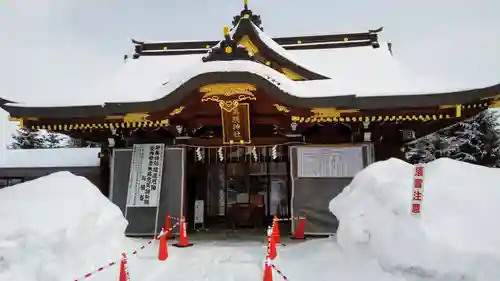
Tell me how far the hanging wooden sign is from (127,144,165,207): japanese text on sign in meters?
1.76

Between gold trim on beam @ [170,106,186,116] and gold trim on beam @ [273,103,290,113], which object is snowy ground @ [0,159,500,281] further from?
gold trim on beam @ [273,103,290,113]

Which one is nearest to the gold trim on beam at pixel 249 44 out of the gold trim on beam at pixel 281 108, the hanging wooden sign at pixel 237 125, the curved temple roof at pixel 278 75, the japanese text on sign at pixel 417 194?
the curved temple roof at pixel 278 75

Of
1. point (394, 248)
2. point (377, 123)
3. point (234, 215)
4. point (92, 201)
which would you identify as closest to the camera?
point (394, 248)

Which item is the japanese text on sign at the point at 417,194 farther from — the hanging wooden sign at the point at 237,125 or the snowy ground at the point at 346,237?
the hanging wooden sign at the point at 237,125

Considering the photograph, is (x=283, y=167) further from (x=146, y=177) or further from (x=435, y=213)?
(x=435, y=213)

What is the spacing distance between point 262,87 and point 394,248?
200 inches

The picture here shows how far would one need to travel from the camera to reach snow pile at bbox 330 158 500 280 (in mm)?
4695

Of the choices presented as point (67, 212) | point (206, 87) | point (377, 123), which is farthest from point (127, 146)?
point (377, 123)

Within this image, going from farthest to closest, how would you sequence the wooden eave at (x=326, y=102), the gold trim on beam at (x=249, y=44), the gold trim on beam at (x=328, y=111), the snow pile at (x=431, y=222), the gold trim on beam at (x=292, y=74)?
the gold trim on beam at (x=249, y=44) < the gold trim on beam at (x=292, y=74) < the gold trim on beam at (x=328, y=111) < the wooden eave at (x=326, y=102) < the snow pile at (x=431, y=222)

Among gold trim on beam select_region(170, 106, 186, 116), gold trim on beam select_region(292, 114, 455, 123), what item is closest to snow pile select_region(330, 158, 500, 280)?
gold trim on beam select_region(292, 114, 455, 123)

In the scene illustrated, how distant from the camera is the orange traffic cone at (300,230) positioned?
33.2ft

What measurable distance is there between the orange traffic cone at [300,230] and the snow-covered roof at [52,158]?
24.1 ft

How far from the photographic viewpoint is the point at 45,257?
5.78 m

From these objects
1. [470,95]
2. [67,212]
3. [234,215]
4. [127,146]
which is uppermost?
[470,95]
